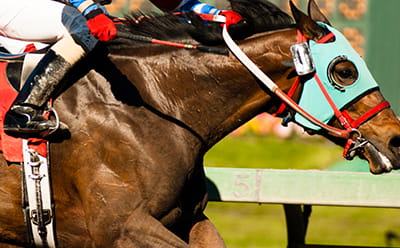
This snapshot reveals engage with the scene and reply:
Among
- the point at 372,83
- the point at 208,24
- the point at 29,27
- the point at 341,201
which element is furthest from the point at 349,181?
the point at 29,27

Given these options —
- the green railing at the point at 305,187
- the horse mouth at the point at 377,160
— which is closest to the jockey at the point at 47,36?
the horse mouth at the point at 377,160

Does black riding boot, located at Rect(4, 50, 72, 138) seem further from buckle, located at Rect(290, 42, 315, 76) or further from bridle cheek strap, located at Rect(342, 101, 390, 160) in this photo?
bridle cheek strap, located at Rect(342, 101, 390, 160)

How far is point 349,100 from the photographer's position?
10.8 ft

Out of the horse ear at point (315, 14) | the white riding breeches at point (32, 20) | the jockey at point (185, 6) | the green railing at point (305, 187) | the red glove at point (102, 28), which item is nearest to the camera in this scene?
the red glove at point (102, 28)

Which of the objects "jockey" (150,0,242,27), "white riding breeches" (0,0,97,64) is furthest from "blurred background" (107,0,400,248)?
"white riding breeches" (0,0,97,64)

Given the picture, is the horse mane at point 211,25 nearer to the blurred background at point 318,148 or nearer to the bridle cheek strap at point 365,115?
the bridle cheek strap at point 365,115

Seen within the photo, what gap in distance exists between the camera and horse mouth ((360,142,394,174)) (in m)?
3.27

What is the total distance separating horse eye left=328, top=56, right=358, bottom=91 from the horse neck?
203 mm

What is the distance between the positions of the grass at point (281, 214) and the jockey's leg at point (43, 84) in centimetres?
327

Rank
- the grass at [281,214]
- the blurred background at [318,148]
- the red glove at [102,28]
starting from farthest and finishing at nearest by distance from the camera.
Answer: the blurred background at [318,148] → the grass at [281,214] → the red glove at [102,28]

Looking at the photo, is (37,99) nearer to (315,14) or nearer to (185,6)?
(185,6)

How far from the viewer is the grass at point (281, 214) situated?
6.60m

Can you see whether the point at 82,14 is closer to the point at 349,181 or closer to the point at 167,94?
the point at 167,94

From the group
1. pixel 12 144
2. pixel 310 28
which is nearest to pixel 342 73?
pixel 310 28
